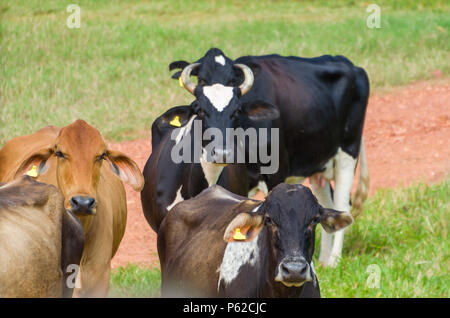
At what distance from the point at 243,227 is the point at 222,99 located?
7.70ft

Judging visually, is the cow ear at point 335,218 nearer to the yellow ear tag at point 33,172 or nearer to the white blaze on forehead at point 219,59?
the yellow ear tag at point 33,172

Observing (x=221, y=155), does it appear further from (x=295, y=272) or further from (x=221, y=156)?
(x=295, y=272)

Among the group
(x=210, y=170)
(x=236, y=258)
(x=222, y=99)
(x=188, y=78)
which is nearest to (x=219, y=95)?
(x=222, y=99)

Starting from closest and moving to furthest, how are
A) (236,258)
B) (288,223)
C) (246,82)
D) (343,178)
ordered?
(288,223), (236,258), (246,82), (343,178)

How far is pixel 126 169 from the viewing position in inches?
287

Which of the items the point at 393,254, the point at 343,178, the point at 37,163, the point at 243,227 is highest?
the point at 37,163

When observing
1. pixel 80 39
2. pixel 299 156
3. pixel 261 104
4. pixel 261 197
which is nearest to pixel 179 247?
pixel 261 104

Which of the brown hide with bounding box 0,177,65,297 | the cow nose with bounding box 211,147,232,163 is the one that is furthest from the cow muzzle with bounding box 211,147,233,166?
the brown hide with bounding box 0,177,65,297

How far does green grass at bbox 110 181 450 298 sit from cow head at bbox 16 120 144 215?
1.12m

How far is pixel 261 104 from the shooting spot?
8.40 meters

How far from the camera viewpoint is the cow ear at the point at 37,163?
23.3 ft

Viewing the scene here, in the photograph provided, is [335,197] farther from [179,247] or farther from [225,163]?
[179,247]

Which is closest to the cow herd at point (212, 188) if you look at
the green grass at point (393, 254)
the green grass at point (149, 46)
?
the green grass at point (393, 254)

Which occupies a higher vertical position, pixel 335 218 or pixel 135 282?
pixel 335 218
